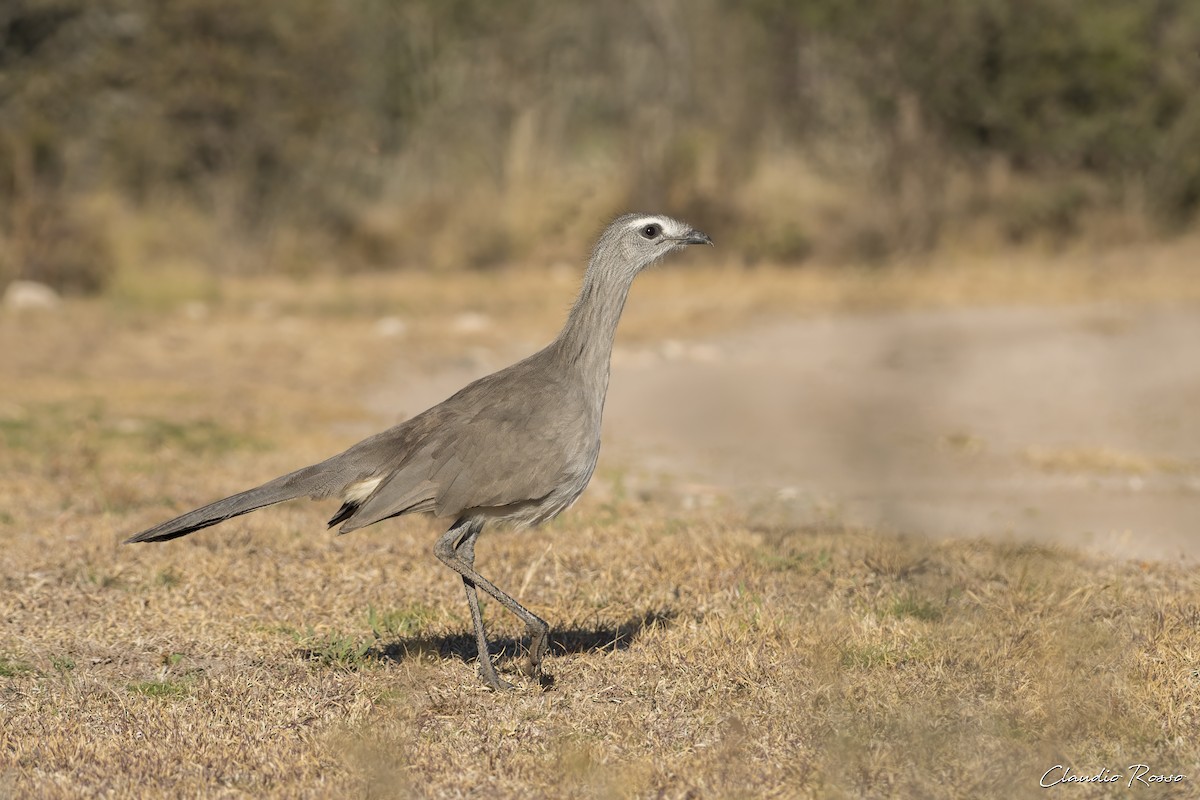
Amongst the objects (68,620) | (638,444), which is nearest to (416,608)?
(68,620)

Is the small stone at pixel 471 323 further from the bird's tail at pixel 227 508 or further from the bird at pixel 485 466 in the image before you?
the bird's tail at pixel 227 508

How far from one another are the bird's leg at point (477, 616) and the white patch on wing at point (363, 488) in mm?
318

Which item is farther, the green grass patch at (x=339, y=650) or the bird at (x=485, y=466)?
the green grass patch at (x=339, y=650)

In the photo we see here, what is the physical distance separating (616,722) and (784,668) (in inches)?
27.8

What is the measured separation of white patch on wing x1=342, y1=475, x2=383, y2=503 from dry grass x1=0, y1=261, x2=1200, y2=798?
55 cm

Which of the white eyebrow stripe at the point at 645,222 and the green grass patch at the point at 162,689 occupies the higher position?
the white eyebrow stripe at the point at 645,222

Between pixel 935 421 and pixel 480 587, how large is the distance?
7016 mm

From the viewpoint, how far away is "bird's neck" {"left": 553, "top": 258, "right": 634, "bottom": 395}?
539 centimetres

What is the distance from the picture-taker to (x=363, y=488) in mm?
5172

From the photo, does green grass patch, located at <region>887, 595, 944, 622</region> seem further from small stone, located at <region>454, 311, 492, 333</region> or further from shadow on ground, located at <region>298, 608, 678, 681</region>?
small stone, located at <region>454, 311, 492, 333</region>

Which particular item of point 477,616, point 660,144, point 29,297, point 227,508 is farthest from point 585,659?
point 660,144

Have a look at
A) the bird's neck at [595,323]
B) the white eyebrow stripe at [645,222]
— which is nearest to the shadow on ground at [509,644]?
the bird's neck at [595,323]

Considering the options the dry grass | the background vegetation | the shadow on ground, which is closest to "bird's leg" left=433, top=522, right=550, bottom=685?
the dry grass

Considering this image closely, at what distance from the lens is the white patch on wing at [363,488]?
516 cm
